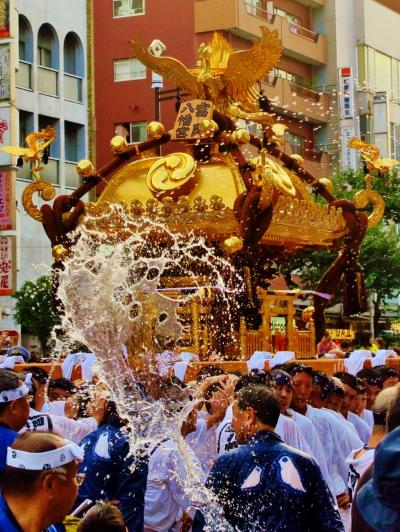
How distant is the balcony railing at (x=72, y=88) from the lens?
33.0 metres

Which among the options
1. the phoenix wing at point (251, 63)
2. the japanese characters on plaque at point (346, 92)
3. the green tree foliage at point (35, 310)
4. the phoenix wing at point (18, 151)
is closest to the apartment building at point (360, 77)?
the japanese characters on plaque at point (346, 92)

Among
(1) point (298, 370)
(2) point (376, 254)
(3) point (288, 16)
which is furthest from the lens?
(3) point (288, 16)

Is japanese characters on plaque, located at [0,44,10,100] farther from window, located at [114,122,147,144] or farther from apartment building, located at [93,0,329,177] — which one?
window, located at [114,122,147,144]

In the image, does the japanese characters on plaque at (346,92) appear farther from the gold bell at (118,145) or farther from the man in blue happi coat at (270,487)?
the man in blue happi coat at (270,487)

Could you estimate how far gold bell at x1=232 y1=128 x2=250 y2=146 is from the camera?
1532 cm

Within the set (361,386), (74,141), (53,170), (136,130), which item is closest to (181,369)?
(361,386)

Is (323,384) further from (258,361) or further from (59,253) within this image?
(59,253)

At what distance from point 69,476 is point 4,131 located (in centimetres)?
2188

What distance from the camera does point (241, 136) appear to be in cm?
1534

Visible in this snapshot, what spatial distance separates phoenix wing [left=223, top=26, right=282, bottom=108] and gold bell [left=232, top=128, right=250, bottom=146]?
1319 millimetres

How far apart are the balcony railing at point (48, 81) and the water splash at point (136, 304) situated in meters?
14.4

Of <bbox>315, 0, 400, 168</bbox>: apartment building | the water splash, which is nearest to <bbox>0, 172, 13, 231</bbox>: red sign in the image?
the water splash

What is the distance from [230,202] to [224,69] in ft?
5.94

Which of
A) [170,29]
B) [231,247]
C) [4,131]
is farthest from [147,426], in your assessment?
[170,29]
